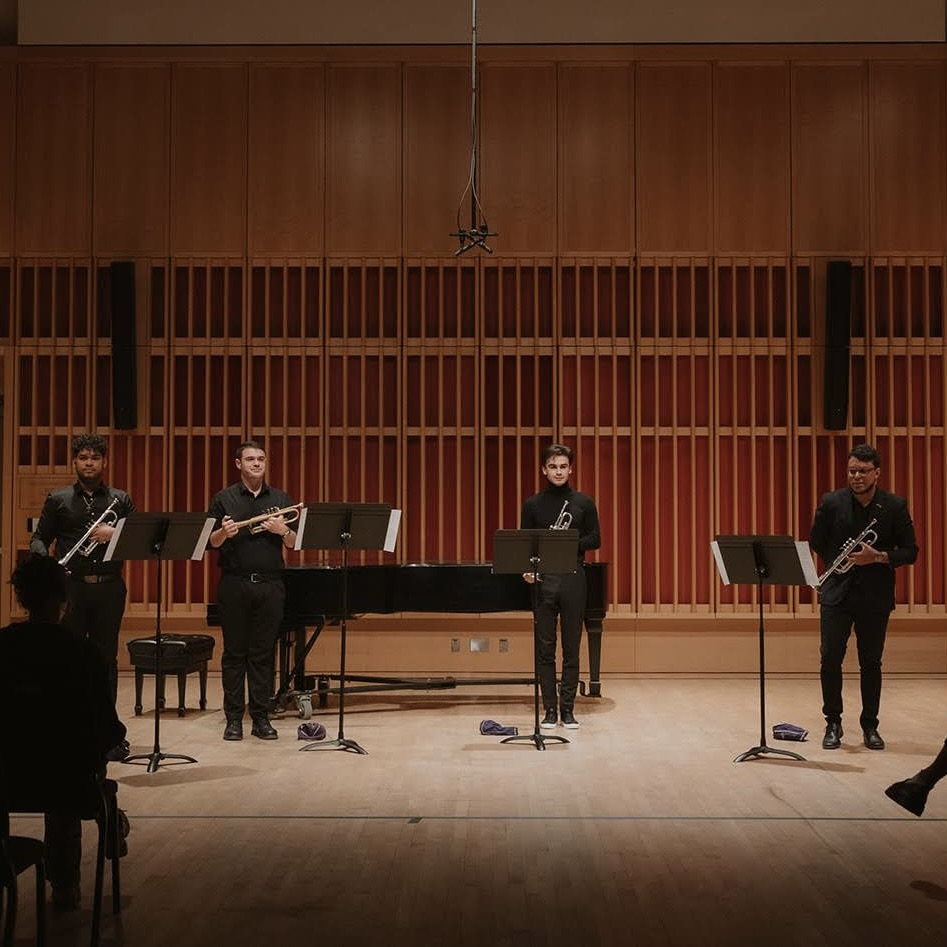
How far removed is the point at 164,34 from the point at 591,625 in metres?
5.24

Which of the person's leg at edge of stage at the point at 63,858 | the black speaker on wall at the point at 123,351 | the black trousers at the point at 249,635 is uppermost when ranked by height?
the black speaker on wall at the point at 123,351

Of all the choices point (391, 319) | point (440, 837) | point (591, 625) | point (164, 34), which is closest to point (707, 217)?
point (391, 319)

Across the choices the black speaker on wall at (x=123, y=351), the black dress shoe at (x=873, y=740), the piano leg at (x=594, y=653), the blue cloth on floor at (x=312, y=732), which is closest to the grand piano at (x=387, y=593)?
the piano leg at (x=594, y=653)

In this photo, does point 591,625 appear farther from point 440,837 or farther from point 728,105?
point 728,105

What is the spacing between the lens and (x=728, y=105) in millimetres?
8508

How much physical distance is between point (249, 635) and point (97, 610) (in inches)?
29.1

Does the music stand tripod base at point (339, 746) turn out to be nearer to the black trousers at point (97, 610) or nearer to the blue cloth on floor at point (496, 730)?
the blue cloth on floor at point (496, 730)

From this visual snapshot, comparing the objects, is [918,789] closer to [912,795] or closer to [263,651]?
[912,795]

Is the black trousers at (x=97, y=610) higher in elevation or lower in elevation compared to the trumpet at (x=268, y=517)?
lower

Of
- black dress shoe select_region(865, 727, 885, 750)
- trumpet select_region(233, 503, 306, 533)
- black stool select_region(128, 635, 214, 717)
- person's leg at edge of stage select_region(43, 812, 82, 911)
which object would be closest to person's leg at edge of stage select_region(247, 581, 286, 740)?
trumpet select_region(233, 503, 306, 533)

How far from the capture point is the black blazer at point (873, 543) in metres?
5.56

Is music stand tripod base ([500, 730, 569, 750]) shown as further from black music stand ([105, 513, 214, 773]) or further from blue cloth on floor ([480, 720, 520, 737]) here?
black music stand ([105, 513, 214, 773])

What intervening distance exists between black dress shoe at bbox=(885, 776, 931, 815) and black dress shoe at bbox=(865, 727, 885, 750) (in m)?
1.81

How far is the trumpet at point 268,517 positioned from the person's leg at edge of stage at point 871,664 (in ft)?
9.11
